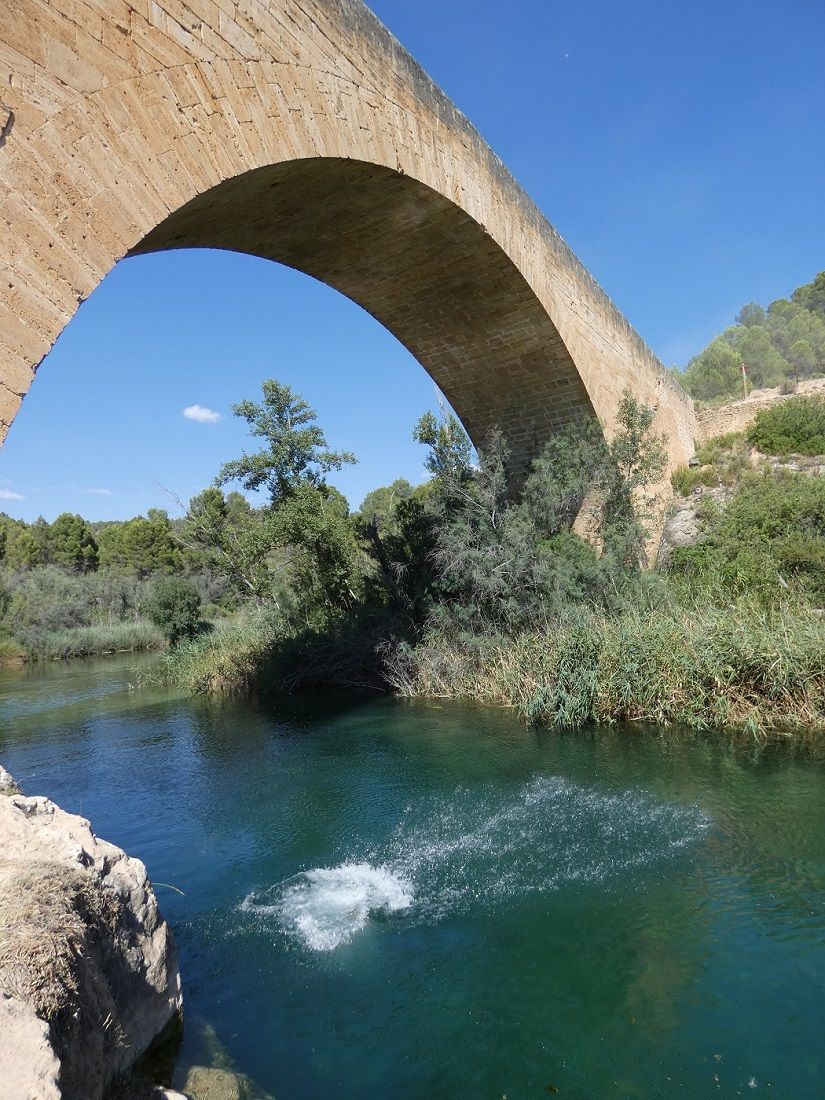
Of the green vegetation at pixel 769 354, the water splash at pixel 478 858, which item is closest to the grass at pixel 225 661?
the water splash at pixel 478 858

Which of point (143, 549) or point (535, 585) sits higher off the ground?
point (143, 549)

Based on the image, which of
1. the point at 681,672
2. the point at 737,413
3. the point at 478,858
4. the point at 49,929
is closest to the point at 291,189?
the point at 478,858

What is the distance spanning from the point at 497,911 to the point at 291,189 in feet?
15.9

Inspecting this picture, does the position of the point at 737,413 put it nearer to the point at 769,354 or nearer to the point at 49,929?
the point at 49,929

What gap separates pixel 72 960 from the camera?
175 cm

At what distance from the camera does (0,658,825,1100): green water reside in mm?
2307

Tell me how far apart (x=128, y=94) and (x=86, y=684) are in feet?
35.8

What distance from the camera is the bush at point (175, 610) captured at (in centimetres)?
1259

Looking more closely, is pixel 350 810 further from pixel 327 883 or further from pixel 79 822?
pixel 79 822

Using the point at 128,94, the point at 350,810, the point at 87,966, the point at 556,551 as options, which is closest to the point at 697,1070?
the point at 87,966

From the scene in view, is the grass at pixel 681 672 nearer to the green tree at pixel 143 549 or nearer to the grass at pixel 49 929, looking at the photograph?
the grass at pixel 49 929

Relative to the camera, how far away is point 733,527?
28.8ft

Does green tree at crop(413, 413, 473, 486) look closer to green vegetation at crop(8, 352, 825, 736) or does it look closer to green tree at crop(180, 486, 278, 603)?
green vegetation at crop(8, 352, 825, 736)

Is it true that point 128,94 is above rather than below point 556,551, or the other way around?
above
